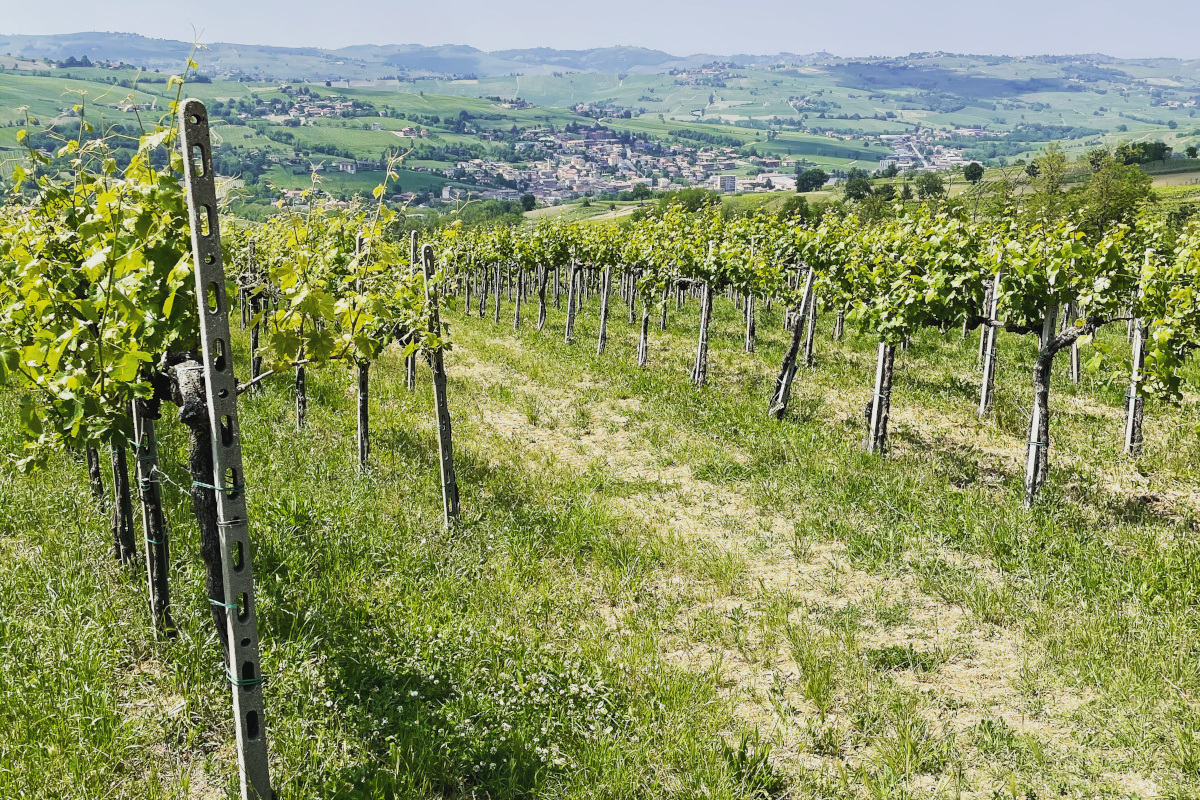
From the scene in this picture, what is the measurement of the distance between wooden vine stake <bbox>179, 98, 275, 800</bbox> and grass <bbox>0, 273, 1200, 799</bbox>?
26.3 inches

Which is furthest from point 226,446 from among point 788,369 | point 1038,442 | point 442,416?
point 788,369

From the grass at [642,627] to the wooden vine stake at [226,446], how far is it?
669 millimetres

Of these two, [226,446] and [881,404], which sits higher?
[226,446]

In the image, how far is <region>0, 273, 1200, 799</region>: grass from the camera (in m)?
4.69

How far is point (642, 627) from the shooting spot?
21.9 feet

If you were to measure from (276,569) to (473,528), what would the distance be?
2.31m

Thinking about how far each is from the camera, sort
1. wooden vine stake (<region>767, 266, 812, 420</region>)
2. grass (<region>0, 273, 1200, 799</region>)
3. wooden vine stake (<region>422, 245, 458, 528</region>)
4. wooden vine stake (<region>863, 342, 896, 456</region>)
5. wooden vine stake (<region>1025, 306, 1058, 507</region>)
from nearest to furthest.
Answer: grass (<region>0, 273, 1200, 799</region>) < wooden vine stake (<region>422, 245, 458, 528</region>) < wooden vine stake (<region>1025, 306, 1058, 507</region>) < wooden vine stake (<region>863, 342, 896, 456</region>) < wooden vine stake (<region>767, 266, 812, 420</region>)

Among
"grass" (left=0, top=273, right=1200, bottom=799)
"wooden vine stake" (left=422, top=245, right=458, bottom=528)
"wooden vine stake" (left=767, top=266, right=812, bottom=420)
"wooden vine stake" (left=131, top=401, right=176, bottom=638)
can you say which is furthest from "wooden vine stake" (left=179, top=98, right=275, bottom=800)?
"wooden vine stake" (left=767, top=266, right=812, bottom=420)

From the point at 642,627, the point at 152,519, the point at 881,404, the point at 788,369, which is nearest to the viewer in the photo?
the point at 152,519

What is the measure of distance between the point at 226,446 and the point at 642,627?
13.9ft

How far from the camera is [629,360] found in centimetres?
1906

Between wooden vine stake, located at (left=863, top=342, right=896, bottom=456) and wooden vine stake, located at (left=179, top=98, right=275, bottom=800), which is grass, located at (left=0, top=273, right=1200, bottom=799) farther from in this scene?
wooden vine stake, located at (left=179, top=98, right=275, bottom=800)

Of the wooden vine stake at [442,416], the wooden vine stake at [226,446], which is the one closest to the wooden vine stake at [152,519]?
the wooden vine stake at [226,446]

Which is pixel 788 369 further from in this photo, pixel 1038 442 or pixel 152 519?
pixel 152 519
